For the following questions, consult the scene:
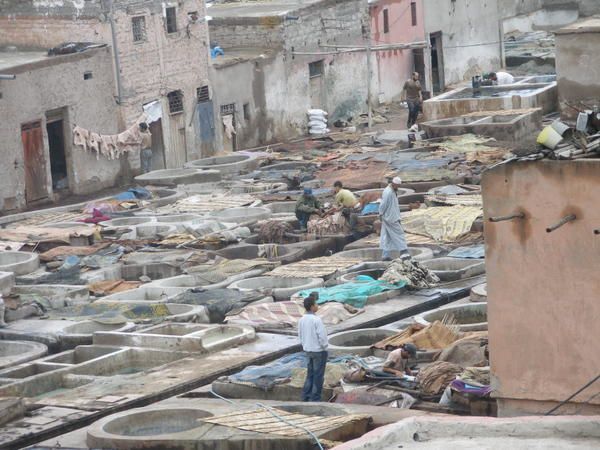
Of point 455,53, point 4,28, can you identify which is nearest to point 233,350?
point 4,28

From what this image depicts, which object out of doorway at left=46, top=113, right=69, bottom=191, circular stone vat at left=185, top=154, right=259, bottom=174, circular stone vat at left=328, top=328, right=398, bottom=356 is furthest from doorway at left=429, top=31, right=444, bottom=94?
circular stone vat at left=328, top=328, right=398, bottom=356

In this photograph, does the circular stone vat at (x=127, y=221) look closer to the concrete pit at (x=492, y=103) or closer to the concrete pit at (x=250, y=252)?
the concrete pit at (x=250, y=252)

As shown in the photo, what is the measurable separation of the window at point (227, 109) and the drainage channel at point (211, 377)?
17.9 meters

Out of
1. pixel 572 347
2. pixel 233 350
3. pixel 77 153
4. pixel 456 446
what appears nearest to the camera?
pixel 456 446

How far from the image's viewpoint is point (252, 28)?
44688 millimetres

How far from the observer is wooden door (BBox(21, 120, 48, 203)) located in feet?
117

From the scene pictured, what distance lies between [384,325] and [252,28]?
22709 mm

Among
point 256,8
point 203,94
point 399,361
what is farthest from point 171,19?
point 399,361

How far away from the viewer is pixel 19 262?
92.4 feet

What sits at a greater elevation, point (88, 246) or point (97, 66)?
point (97, 66)

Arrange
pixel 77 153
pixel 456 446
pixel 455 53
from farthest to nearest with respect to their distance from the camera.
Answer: pixel 455 53
pixel 77 153
pixel 456 446

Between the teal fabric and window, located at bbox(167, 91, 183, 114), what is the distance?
1631 centimetres

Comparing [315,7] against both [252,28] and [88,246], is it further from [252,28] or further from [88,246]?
[88,246]

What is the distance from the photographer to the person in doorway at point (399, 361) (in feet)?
61.5
